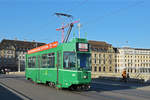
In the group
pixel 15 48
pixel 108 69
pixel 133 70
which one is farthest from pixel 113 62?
pixel 15 48

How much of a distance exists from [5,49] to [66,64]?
94.3 metres

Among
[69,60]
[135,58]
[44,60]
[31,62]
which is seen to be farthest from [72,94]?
[135,58]

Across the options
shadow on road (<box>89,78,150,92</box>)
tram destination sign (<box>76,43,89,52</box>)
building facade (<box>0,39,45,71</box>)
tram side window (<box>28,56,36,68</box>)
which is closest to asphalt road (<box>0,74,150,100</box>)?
shadow on road (<box>89,78,150,92</box>)

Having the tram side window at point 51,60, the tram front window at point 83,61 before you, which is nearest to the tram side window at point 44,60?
the tram side window at point 51,60

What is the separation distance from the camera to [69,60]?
14656 mm

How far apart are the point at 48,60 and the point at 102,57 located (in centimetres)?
9242

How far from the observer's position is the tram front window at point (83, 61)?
14.5 meters

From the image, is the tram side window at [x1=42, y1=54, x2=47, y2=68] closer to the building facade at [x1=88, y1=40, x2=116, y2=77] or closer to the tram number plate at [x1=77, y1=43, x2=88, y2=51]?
the tram number plate at [x1=77, y1=43, x2=88, y2=51]

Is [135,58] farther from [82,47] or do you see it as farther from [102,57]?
[82,47]

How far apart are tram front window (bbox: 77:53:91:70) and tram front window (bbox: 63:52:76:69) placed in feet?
1.07

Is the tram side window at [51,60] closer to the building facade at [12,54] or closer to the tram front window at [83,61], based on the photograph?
the tram front window at [83,61]

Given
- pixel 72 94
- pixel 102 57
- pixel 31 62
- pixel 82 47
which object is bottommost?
pixel 72 94

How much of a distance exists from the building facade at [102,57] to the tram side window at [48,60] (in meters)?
85.9

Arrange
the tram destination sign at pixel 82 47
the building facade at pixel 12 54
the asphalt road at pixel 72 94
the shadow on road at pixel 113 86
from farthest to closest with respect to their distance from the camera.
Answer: the building facade at pixel 12 54 < the shadow on road at pixel 113 86 < the tram destination sign at pixel 82 47 < the asphalt road at pixel 72 94
